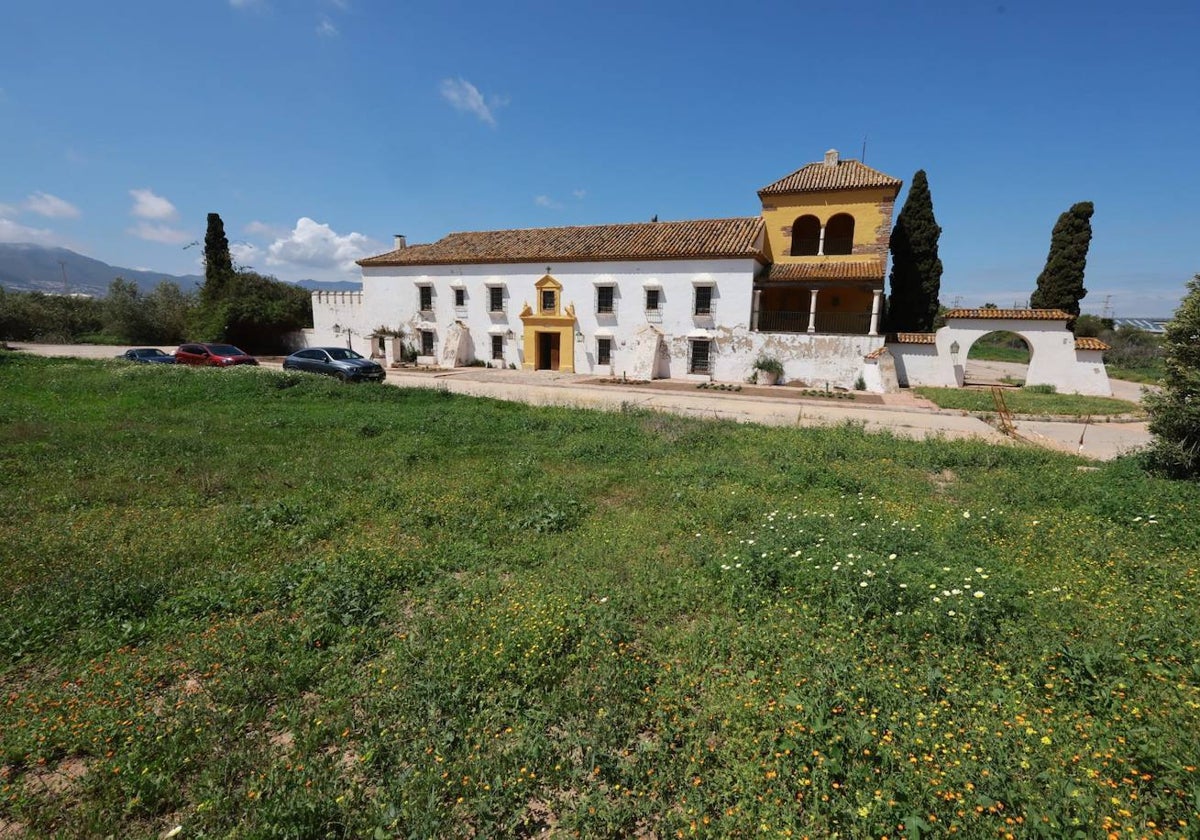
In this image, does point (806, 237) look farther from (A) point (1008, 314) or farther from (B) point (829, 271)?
(A) point (1008, 314)

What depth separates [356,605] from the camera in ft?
15.6

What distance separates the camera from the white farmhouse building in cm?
2403

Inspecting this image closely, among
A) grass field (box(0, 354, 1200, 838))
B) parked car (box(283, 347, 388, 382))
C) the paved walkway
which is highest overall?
parked car (box(283, 347, 388, 382))

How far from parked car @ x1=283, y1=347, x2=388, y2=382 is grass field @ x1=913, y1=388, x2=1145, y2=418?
2093 centimetres

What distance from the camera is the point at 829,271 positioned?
24266mm

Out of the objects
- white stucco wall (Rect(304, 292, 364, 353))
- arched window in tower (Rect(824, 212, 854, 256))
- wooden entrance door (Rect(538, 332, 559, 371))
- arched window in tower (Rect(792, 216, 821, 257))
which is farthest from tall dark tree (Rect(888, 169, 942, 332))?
white stucco wall (Rect(304, 292, 364, 353))

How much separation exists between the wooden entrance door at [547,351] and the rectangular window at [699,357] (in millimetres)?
7702

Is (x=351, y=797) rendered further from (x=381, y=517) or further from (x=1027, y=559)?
(x=1027, y=559)

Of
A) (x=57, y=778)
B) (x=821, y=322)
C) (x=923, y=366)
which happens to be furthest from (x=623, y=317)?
(x=57, y=778)

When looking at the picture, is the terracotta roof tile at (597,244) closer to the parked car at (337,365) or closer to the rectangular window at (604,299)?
the rectangular window at (604,299)

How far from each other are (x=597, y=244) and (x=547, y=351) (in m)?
6.38

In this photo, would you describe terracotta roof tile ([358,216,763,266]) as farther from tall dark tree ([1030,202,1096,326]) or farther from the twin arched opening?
tall dark tree ([1030,202,1096,326])

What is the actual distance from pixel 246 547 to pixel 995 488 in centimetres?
1057

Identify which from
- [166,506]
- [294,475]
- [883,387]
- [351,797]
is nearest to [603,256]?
[883,387]
